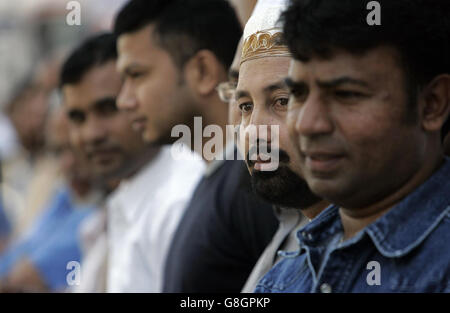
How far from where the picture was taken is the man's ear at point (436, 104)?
1754mm

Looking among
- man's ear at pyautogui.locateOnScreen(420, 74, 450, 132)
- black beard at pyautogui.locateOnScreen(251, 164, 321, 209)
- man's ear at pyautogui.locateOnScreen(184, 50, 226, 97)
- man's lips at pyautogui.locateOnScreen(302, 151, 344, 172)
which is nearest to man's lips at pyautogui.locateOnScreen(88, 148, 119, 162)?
man's ear at pyautogui.locateOnScreen(184, 50, 226, 97)

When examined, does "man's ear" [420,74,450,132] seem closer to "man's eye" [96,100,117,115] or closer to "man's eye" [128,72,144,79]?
"man's eye" [128,72,144,79]

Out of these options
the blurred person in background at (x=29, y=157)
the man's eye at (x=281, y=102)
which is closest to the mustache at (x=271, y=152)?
the man's eye at (x=281, y=102)

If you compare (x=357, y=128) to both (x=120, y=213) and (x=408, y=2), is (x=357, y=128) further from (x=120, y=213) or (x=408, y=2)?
(x=120, y=213)

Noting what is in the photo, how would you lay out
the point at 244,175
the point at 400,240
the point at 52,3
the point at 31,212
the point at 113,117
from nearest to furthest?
the point at 400,240
the point at 244,175
the point at 113,117
the point at 31,212
the point at 52,3

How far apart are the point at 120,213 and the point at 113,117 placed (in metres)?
0.62

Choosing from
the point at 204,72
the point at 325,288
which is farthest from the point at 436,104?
the point at 204,72

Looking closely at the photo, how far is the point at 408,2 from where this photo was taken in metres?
1.74

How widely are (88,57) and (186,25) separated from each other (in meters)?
1.08

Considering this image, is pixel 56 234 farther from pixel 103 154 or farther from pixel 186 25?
pixel 186 25

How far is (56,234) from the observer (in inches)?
234

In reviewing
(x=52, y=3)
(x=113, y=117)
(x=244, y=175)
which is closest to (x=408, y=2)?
(x=244, y=175)

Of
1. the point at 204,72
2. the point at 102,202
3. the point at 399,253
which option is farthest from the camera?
the point at 102,202

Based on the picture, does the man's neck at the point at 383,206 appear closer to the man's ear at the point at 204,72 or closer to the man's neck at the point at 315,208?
the man's neck at the point at 315,208
